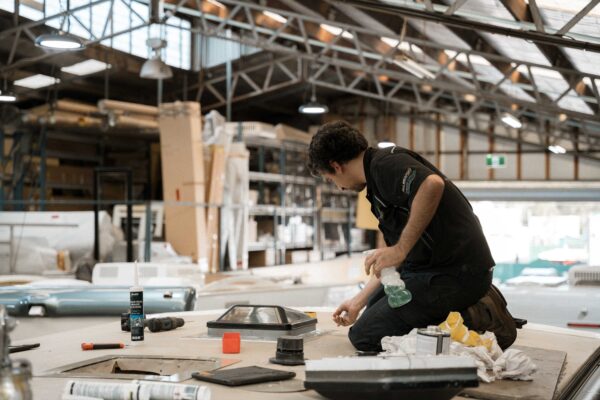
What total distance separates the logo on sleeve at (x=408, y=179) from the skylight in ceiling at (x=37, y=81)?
9.45m

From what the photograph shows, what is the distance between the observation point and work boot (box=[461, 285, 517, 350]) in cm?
273

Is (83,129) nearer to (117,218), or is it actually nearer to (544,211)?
(117,218)

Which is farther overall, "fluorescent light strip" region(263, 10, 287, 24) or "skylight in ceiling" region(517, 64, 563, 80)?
"fluorescent light strip" region(263, 10, 287, 24)

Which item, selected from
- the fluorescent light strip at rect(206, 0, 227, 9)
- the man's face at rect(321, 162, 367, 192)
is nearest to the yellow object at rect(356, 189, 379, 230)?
the man's face at rect(321, 162, 367, 192)

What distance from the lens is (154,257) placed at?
9609 millimetres

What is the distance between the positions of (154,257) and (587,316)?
19.3ft

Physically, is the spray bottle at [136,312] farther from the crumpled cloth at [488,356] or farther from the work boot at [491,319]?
the work boot at [491,319]

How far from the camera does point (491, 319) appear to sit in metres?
2.79

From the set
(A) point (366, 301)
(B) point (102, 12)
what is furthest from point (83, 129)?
(A) point (366, 301)

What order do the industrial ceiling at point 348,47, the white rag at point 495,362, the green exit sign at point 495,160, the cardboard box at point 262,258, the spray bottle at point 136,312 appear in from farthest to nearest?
the green exit sign at point 495,160, the cardboard box at point 262,258, the industrial ceiling at point 348,47, the spray bottle at point 136,312, the white rag at point 495,362

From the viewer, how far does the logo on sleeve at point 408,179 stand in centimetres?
257

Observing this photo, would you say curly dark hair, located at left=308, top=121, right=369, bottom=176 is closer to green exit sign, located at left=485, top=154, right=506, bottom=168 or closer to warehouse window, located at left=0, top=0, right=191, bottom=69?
warehouse window, located at left=0, top=0, right=191, bottom=69

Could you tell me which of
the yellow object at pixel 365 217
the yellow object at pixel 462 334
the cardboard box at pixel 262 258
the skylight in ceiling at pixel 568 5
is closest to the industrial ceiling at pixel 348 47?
the skylight in ceiling at pixel 568 5

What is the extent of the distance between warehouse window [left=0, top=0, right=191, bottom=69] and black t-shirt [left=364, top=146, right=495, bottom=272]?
5.74 m
